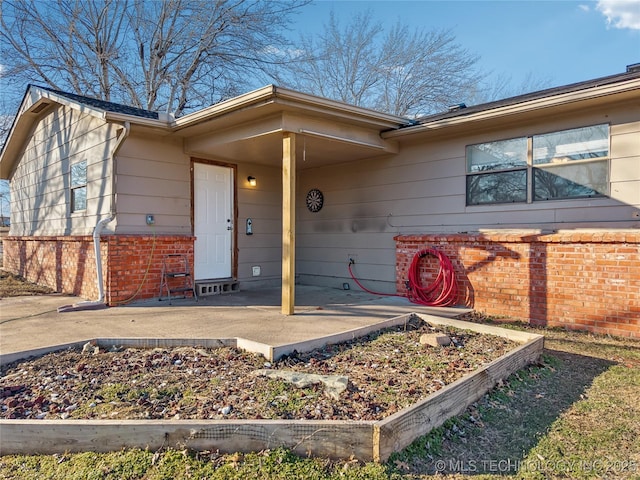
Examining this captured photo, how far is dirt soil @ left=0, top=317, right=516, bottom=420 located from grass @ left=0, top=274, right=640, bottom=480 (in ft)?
0.56

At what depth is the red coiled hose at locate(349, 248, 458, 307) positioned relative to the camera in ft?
19.8

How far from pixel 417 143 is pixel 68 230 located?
244 inches

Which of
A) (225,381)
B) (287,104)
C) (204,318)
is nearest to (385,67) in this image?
(287,104)

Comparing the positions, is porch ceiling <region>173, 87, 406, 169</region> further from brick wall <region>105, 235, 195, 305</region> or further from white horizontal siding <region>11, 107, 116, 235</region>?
brick wall <region>105, 235, 195, 305</region>

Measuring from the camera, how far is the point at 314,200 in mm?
8383

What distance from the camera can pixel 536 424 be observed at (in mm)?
2746

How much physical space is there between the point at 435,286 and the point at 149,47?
548 inches

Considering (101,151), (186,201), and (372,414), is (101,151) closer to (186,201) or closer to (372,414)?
(186,201)

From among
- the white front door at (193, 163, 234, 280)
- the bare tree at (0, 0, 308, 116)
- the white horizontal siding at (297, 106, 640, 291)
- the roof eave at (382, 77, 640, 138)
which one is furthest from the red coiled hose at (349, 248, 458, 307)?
the bare tree at (0, 0, 308, 116)

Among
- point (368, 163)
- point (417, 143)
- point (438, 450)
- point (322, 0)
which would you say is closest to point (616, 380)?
point (438, 450)

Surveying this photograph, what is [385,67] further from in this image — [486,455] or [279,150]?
[486,455]

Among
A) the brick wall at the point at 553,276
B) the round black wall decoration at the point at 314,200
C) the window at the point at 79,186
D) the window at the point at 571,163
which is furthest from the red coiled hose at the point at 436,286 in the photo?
the window at the point at 79,186

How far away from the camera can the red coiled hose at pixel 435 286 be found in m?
6.05

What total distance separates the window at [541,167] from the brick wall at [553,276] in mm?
574
